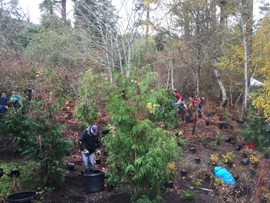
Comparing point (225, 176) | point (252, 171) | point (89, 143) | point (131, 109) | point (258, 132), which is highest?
point (131, 109)

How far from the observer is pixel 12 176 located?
4.64 meters

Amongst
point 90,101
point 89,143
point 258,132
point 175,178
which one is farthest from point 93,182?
point 258,132

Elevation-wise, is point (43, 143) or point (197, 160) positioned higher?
point (43, 143)

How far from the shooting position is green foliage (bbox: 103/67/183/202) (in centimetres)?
350

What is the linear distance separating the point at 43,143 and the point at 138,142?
203 cm

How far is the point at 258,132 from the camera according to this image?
8.12 metres

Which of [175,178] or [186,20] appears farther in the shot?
[186,20]

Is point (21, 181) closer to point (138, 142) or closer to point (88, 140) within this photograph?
point (88, 140)

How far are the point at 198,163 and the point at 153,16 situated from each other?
24.5 feet

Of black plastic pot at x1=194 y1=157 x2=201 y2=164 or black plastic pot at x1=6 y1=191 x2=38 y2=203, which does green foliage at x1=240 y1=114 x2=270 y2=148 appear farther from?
black plastic pot at x1=6 y1=191 x2=38 y2=203

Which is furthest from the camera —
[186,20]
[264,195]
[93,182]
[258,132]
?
[186,20]

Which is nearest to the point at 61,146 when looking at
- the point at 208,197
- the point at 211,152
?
the point at 208,197

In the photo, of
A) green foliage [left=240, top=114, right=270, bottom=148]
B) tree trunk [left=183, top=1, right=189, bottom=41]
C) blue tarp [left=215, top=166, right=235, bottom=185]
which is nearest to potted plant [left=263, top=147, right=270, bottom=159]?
green foliage [left=240, top=114, right=270, bottom=148]

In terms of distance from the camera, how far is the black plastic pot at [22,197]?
3.51m
